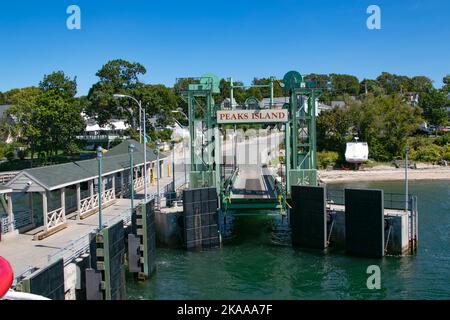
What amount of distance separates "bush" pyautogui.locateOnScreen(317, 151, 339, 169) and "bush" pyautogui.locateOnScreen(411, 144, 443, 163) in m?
12.0

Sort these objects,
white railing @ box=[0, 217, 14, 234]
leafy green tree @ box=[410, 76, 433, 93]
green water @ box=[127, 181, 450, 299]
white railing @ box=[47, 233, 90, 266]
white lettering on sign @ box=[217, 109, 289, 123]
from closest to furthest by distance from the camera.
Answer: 1. white railing @ box=[47, 233, 90, 266]
2. green water @ box=[127, 181, 450, 299]
3. white railing @ box=[0, 217, 14, 234]
4. white lettering on sign @ box=[217, 109, 289, 123]
5. leafy green tree @ box=[410, 76, 433, 93]

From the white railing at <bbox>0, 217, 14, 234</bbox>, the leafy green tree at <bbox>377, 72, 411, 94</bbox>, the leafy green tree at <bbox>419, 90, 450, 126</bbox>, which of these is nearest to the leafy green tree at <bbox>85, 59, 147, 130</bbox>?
the white railing at <bbox>0, 217, 14, 234</bbox>

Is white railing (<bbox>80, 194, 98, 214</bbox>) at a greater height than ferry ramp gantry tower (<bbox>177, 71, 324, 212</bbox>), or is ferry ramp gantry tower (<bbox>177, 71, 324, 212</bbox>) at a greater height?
ferry ramp gantry tower (<bbox>177, 71, 324, 212</bbox>)

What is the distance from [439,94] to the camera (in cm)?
9388

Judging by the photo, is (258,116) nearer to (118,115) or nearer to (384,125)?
(118,115)

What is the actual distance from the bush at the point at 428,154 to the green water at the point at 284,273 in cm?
4450

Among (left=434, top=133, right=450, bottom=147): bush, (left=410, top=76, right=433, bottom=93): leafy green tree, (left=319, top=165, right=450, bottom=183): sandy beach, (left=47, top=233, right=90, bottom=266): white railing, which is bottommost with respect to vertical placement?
(left=319, top=165, right=450, bottom=183): sandy beach

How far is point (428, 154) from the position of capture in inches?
→ 2800

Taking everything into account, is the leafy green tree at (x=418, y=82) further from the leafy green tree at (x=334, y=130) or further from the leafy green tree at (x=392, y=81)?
the leafy green tree at (x=334, y=130)

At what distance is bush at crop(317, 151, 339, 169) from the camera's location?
69625 millimetres

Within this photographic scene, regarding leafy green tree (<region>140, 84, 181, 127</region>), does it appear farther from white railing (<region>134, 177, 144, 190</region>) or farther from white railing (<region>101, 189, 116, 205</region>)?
white railing (<region>101, 189, 116, 205</region>)

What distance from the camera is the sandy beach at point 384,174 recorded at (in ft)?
208

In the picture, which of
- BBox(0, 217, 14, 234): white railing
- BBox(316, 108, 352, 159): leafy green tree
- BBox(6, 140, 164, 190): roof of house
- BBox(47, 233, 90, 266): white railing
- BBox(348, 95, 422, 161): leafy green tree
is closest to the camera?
BBox(47, 233, 90, 266): white railing

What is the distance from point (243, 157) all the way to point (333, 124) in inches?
601
